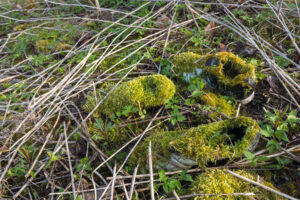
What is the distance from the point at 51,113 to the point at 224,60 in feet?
7.62

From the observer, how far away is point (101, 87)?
3.12 metres

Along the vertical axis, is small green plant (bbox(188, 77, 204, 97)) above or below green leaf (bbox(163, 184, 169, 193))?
above

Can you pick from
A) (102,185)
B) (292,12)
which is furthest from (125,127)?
(292,12)

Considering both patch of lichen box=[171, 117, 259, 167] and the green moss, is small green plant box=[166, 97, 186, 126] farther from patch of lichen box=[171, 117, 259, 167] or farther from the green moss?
the green moss

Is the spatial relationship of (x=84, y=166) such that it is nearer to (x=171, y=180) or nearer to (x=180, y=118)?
(x=171, y=180)

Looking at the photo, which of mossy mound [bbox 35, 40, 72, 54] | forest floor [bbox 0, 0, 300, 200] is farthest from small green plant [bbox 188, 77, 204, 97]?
mossy mound [bbox 35, 40, 72, 54]

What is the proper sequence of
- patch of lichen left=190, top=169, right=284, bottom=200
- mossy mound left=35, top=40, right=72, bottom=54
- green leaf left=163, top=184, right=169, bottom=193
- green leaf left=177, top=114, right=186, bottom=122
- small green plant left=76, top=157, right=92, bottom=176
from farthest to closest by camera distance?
mossy mound left=35, top=40, right=72, bottom=54 < green leaf left=177, top=114, right=186, bottom=122 < small green plant left=76, top=157, right=92, bottom=176 < green leaf left=163, top=184, right=169, bottom=193 < patch of lichen left=190, top=169, right=284, bottom=200

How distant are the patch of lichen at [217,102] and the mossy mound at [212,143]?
22.6 inches

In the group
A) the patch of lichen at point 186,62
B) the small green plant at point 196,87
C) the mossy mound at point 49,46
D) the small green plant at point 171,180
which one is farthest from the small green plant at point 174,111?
the mossy mound at point 49,46

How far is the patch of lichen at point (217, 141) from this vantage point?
184 cm

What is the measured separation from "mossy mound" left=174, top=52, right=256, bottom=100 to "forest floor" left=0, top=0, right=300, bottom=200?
173 mm

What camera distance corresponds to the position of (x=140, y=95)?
8.59 ft

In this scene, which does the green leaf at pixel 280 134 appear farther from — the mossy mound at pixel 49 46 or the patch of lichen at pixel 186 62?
the mossy mound at pixel 49 46

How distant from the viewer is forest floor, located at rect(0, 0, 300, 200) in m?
1.97
